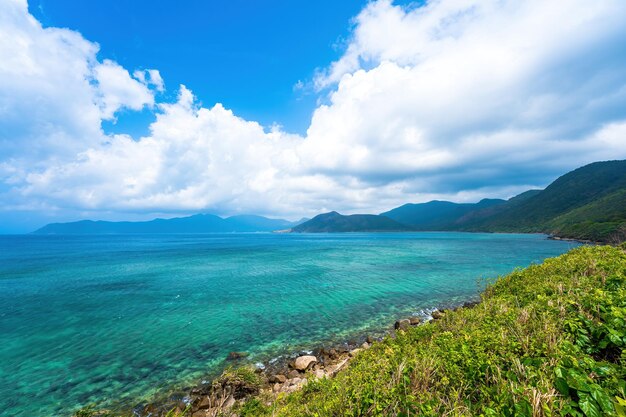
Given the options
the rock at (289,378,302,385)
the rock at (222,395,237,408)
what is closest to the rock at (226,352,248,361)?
the rock at (222,395,237,408)

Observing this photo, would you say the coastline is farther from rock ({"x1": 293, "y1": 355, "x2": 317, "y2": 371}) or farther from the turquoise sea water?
the turquoise sea water

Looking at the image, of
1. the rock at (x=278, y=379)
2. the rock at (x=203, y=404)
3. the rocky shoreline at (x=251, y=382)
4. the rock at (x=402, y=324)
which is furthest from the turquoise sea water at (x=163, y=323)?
the rock at (x=278, y=379)

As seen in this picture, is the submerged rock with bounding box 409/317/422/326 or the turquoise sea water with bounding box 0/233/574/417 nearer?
the turquoise sea water with bounding box 0/233/574/417

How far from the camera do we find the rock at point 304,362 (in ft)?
53.9

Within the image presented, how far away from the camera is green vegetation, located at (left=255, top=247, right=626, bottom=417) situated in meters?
4.97

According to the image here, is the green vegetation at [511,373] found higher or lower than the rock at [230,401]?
higher

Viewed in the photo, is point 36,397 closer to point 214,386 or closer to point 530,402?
point 214,386

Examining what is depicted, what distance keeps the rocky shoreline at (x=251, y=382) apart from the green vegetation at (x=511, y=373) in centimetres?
395

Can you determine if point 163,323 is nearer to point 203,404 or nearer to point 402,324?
point 203,404

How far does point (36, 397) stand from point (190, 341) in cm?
890

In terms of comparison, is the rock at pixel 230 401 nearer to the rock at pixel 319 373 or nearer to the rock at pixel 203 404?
the rock at pixel 203 404

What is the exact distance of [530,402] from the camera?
4914 millimetres

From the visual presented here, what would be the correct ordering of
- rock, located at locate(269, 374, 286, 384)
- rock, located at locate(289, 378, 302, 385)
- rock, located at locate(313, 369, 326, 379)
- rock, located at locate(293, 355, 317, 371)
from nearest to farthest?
rock, located at locate(289, 378, 302, 385)
rock, located at locate(313, 369, 326, 379)
rock, located at locate(269, 374, 286, 384)
rock, located at locate(293, 355, 317, 371)

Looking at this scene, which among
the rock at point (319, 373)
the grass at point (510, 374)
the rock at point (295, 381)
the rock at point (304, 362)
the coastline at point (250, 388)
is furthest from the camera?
the rock at point (304, 362)
